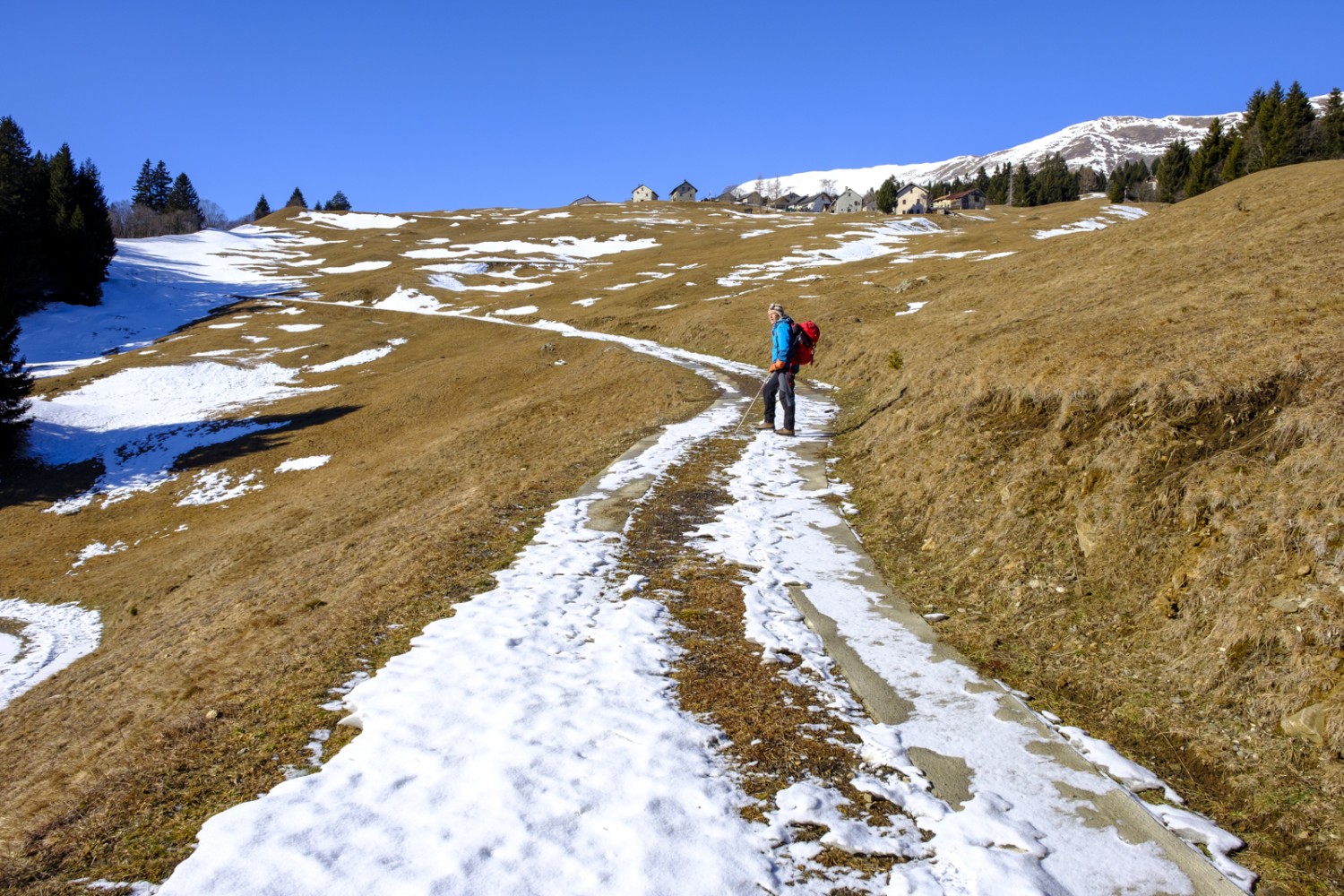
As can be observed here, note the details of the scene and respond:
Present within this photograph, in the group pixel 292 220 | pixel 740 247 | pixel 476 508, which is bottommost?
pixel 476 508

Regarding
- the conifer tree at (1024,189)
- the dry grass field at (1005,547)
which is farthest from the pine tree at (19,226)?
the conifer tree at (1024,189)

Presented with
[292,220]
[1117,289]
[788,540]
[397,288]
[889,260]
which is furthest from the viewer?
[292,220]

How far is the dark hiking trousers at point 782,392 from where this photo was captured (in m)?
16.4

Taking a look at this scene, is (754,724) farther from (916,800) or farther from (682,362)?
(682,362)

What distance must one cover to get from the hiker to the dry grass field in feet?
4.97

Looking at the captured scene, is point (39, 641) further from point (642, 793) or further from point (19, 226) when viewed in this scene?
point (19, 226)

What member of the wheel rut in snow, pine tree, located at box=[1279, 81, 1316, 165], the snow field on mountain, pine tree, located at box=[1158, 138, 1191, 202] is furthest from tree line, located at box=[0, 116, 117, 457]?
pine tree, located at box=[1158, 138, 1191, 202]

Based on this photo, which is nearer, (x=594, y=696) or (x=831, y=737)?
(x=831, y=737)

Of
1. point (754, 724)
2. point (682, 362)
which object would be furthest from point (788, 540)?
point (682, 362)

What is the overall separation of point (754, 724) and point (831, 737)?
590mm

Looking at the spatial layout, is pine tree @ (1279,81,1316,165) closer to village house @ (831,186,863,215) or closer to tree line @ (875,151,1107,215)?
tree line @ (875,151,1107,215)

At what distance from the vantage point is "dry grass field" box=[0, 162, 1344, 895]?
5535 mm

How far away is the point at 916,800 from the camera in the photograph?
Answer: 519 centimetres

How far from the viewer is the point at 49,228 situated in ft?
247
